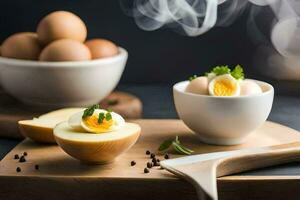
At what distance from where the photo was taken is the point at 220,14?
6.31 ft

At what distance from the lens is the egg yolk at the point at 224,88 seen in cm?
136

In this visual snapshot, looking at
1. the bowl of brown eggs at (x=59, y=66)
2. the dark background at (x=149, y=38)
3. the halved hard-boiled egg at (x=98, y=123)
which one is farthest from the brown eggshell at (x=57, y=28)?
the halved hard-boiled egg at (x=98, y=123)

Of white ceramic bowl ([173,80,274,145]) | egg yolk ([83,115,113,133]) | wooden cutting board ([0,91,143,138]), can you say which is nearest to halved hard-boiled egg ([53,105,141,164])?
egg yolk ([83,115,113,133])

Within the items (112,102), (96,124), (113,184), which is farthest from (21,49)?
(113,184)

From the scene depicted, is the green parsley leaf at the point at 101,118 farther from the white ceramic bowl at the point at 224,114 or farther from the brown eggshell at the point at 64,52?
the brown eggshell at the point at 64,52

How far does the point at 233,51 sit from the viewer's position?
6.45 ft

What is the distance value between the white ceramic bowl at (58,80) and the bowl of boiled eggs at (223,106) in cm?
28

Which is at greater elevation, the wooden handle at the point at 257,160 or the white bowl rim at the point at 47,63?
the white bowl rim at the point at 47,63

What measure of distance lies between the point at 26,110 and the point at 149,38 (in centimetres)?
50

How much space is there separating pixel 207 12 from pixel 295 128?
50cm

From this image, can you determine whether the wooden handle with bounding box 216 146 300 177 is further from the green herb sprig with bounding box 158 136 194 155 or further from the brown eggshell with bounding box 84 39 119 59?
the brown eggshell with bounding box 84 39 119 59

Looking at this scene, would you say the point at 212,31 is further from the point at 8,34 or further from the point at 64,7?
the point at 8,34

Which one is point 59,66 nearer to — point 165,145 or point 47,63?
point 47,63

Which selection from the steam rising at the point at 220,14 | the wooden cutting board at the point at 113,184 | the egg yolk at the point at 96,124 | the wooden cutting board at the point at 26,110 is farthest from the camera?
the steam rising at the point at 220,14
